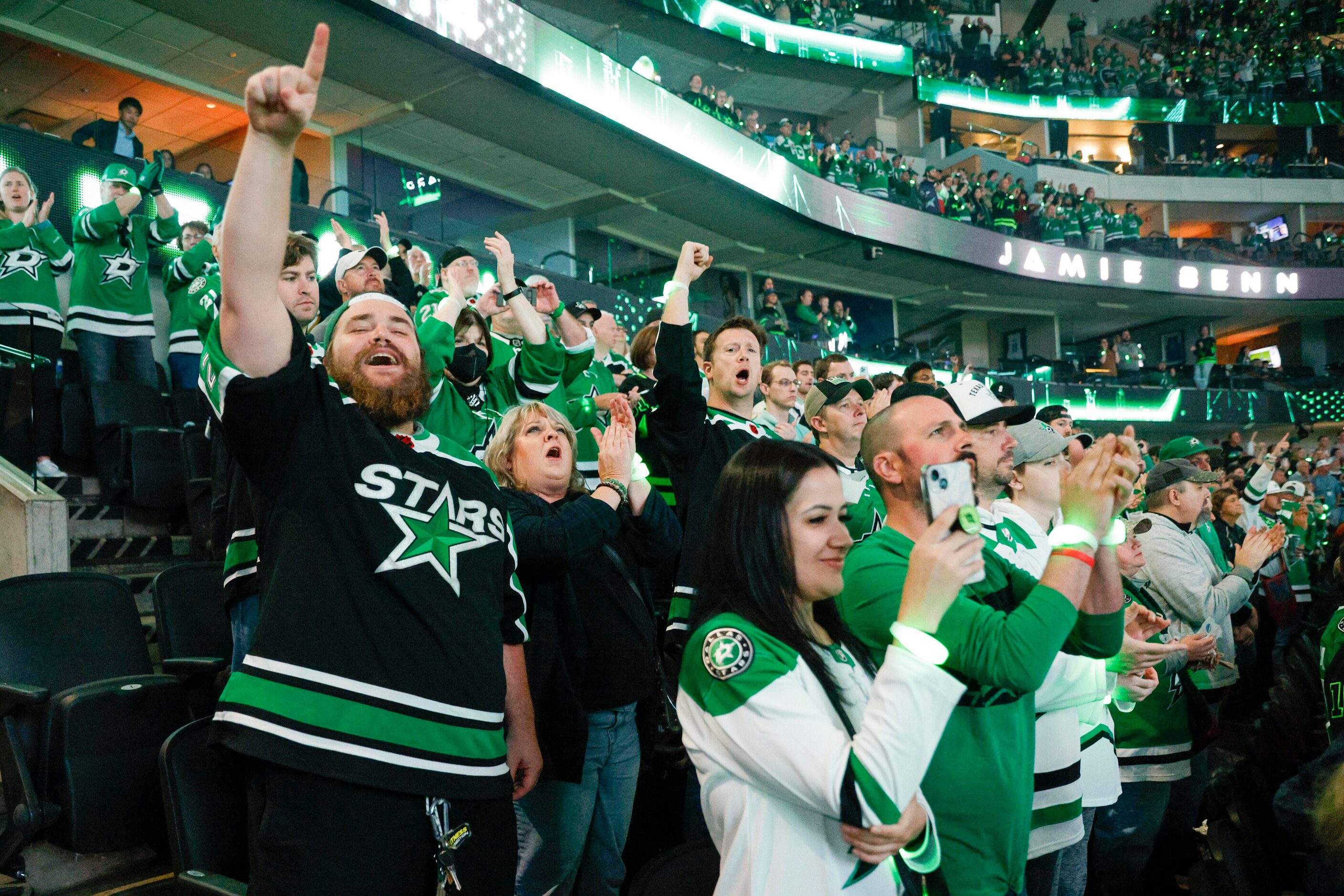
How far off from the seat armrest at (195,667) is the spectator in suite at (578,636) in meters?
0.86

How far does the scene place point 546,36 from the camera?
1038 cm

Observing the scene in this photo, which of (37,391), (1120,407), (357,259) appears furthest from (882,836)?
(1120,407)

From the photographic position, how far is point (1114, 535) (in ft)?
6.19

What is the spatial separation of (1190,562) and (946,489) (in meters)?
2.74

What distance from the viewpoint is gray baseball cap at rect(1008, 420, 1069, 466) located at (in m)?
2.90

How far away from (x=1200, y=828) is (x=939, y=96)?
73.7 feet

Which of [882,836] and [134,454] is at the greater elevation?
[134,454]

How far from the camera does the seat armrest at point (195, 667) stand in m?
2.54

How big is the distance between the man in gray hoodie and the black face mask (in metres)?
2.63

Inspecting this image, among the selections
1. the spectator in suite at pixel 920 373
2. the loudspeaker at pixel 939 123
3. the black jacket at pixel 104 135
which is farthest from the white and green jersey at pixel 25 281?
the loudspeaker at pixel 939 123

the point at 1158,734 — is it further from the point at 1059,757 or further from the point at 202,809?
the point at 202,809

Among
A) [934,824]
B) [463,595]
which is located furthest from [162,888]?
[934,824]

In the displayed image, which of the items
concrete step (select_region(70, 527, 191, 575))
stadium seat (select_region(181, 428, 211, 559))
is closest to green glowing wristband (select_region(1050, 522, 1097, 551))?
stadium seat (select_region(181, 428, 211, 559))

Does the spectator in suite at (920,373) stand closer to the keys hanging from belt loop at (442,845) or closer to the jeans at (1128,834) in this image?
the jeans at (1128,834)
